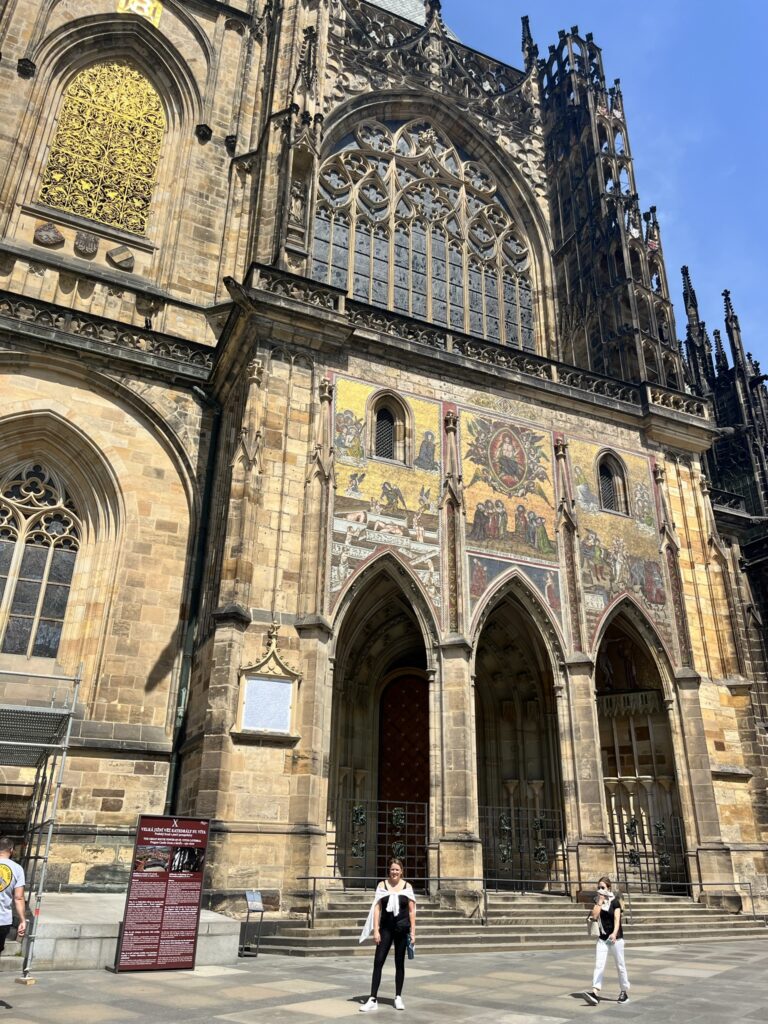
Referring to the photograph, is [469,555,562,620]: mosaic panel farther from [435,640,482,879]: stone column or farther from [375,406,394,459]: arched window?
[375,406,394,459]: arched window

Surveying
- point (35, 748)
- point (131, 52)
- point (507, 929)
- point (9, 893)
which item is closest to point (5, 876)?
point (9, 893)

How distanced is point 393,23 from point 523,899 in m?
23.6

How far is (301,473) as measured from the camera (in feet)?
43.7

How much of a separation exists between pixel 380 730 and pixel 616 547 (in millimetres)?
6053

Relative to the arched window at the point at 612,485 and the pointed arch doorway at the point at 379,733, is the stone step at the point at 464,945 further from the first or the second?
the arched window at the point at 612,485

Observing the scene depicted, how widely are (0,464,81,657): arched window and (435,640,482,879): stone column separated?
21.8ft

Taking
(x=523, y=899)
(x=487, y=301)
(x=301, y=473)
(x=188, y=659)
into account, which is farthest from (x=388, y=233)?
(x=523, y=899)

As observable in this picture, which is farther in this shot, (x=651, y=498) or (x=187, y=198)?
(x=187, y=198)

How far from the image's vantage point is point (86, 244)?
1683 centimetres

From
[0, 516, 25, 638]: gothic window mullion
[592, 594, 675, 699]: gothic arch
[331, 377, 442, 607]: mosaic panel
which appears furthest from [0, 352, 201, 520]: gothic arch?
[592, 594, 675, 699]: gothic arch

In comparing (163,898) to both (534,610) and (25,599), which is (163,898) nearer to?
(25,599)

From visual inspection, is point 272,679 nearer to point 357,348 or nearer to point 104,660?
point 104,660

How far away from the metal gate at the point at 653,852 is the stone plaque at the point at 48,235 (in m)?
16.1

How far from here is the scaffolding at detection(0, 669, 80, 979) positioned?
24.1 feet
